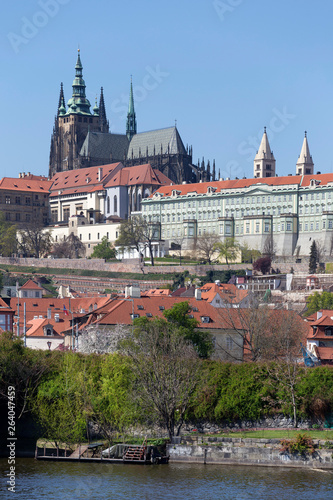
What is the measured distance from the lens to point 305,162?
172 m

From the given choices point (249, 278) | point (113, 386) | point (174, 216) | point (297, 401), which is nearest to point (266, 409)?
point (297, 401)

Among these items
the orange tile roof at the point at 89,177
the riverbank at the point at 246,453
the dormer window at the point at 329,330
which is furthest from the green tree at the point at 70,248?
the riverbank at the point at 246,453

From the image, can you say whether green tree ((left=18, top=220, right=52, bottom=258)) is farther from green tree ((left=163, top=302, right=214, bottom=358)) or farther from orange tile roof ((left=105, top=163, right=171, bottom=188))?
green tree ((left=163, top=302, right=214, bottom=358))

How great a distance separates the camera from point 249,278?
136750mm

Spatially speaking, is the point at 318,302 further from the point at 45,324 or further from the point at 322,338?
the point at 45,324

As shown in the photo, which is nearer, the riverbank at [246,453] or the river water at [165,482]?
the river water at [165,482]

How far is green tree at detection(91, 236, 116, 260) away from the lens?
16175cm

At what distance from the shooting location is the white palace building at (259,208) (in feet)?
522

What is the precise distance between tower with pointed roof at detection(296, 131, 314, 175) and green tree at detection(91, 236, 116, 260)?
31.1 m

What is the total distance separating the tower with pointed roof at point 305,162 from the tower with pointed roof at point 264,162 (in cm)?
686

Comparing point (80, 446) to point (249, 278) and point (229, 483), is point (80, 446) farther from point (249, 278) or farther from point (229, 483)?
point (249, 278)

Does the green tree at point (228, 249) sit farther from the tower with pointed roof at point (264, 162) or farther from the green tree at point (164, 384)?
the green tree at point (164, 384)

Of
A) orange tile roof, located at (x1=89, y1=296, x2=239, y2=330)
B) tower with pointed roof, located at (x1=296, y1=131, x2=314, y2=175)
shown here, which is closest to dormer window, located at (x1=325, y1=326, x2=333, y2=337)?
orange tile roof, located at (x1=89, y1=296, x2=239, y2=330)

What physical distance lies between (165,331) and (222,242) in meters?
107
